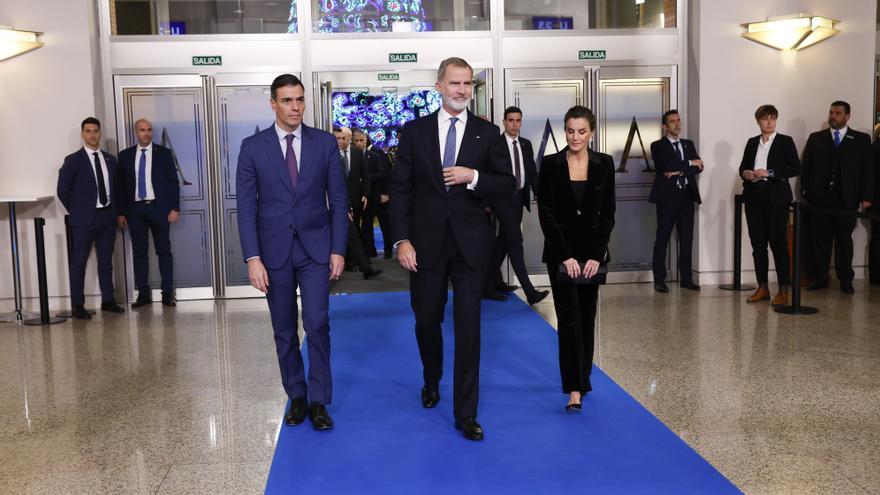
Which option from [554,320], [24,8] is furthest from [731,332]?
[24,8]

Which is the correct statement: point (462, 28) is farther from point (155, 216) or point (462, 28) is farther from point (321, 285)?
point (321, 285)

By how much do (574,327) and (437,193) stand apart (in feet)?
3.49

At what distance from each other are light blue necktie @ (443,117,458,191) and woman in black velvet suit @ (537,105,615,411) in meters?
0.59

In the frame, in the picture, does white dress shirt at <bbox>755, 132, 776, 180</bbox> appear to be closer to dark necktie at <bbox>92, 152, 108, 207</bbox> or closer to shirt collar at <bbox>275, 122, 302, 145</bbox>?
shirt collar at <bbox>275, 122, 302, 145</bbox>

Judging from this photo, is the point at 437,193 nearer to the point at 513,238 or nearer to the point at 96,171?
the point at 513,238

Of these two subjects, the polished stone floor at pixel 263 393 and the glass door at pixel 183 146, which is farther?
the glass door at pixel 183 146

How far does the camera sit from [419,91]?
15.7 metres

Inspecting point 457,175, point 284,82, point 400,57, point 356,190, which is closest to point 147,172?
point 356,190

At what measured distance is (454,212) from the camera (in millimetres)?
4246

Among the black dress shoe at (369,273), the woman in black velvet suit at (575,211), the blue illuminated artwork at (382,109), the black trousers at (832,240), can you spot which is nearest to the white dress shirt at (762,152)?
the black trousers at (832,240)

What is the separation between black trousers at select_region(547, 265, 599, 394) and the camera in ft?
15.1

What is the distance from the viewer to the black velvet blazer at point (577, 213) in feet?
14.8

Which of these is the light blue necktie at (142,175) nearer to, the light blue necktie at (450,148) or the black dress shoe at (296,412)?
the black dress shoe at (296,412)

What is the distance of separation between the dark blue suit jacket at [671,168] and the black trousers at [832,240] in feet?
4.28
